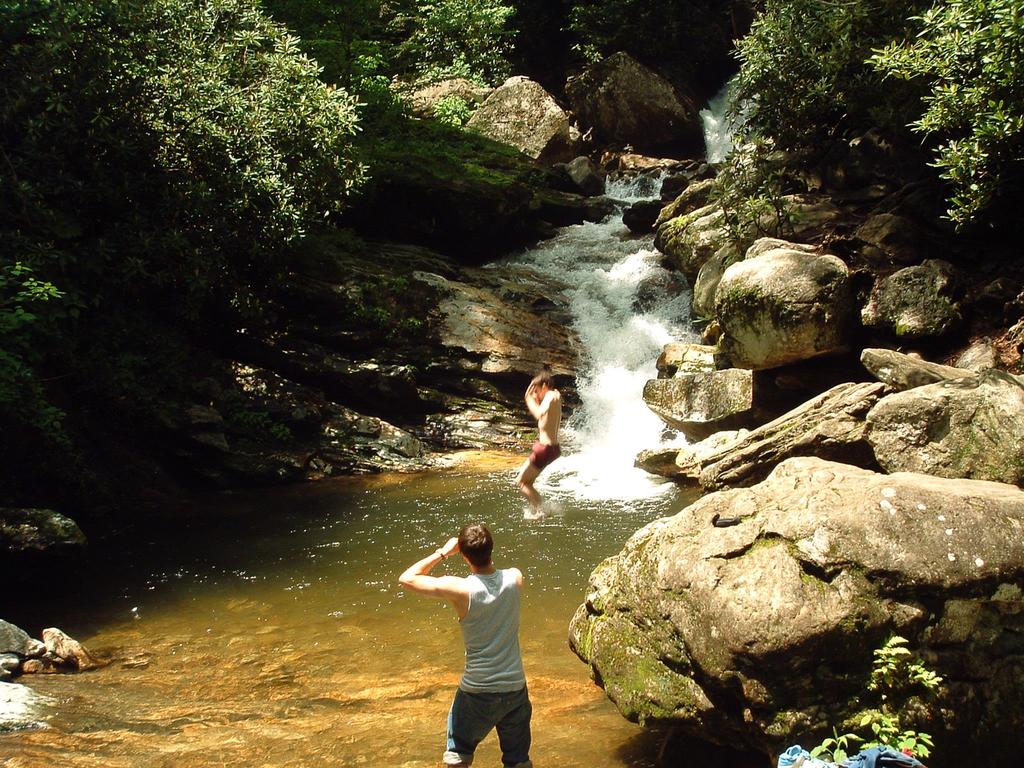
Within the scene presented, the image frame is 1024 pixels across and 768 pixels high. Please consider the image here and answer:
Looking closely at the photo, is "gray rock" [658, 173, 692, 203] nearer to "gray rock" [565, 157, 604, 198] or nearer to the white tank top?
"gray rock" [565, 157, 604, 198]

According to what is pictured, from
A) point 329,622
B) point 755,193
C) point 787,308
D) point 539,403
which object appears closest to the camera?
point 539,403

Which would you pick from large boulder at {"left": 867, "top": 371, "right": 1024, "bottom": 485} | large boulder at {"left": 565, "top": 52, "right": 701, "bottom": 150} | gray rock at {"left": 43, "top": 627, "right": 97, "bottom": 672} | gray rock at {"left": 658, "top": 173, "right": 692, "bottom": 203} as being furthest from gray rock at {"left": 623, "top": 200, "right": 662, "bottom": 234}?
gray rock at {"left": 43, "top": 627, "right": 97, "bottom": 672}

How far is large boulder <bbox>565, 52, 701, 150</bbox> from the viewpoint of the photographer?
26031 mm

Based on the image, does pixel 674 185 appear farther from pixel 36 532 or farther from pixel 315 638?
pixel 36 532

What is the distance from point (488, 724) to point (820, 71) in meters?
13.6

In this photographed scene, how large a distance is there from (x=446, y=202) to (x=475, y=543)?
16942 millimetres

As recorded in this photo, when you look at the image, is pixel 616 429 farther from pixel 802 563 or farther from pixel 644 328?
pixel 802 563

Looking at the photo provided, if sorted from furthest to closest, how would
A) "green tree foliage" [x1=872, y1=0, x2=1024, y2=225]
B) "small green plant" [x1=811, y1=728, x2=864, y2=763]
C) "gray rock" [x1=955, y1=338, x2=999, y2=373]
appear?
"gray rock" [x1=955, y1=338, x2=999, y2=373] < "green tree foliage" [x1=872, y1=0, x2=1024, y2=225] < "small green plant" [x1=811, y1=728, x2=864, y2=763]

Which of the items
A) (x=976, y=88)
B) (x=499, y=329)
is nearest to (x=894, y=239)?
(x=976, y=88)

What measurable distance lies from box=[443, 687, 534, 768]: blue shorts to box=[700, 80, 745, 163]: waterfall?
22.6 metres

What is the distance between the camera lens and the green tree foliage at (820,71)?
1328 cm

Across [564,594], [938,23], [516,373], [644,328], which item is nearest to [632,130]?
[644,328]

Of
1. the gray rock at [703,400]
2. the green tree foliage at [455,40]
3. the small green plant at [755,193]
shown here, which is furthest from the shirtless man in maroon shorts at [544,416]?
the green tree foliage at [455,40]

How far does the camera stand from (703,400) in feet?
42.7
